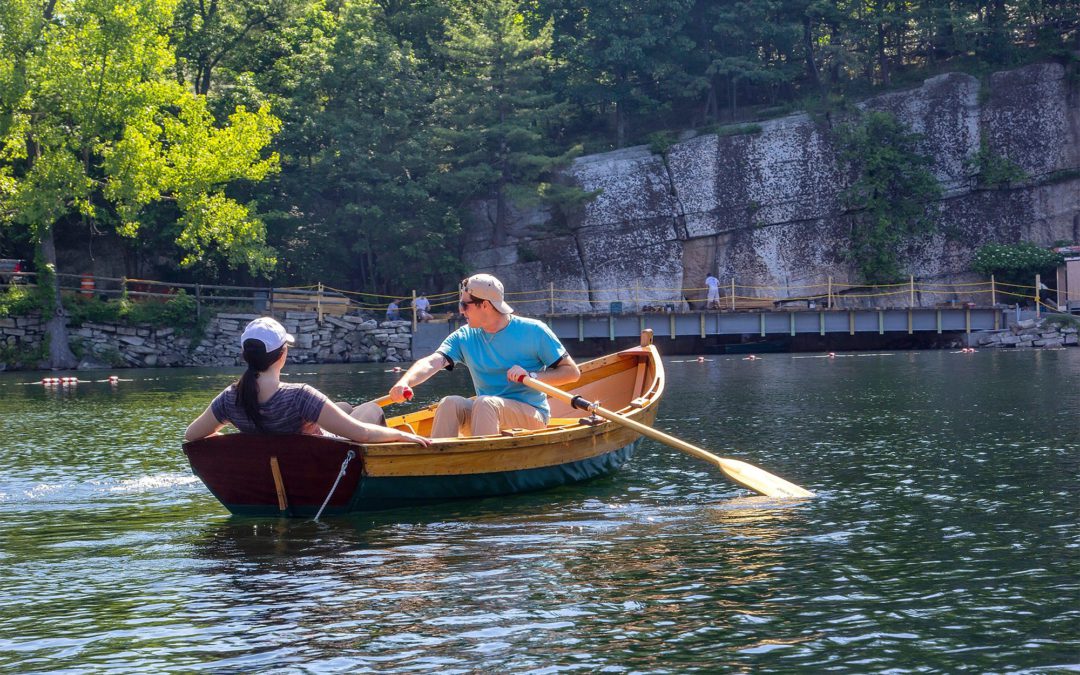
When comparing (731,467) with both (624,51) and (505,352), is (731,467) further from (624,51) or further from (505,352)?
(624,51)

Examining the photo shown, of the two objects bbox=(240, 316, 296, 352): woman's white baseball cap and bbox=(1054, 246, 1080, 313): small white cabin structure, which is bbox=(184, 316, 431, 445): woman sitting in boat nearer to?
bbox=(240, 316, 296, 352): woman's white baseball cap

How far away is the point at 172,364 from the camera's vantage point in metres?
→ 40.0

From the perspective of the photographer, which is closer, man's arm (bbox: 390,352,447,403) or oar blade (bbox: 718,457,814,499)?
man's arm (bbox: 390,352,447,403)

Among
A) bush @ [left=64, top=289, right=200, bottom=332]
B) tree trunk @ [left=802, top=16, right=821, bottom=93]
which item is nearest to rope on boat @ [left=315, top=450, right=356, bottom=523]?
bush @ [left=64, top=289, right=200, bottom=332]

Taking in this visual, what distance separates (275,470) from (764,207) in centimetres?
3958

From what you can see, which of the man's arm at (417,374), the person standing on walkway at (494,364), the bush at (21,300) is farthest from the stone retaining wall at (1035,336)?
the man's arm at (417,374)

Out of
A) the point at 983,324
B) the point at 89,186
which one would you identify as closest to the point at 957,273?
the point at 983,324

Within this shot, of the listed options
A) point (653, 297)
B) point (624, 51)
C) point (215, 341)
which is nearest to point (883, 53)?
point (624, 51)

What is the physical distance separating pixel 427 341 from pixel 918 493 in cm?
3219

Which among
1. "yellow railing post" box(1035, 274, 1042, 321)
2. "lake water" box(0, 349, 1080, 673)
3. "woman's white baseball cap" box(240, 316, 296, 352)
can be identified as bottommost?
"lake water" box(0, 349, 1080, 673)

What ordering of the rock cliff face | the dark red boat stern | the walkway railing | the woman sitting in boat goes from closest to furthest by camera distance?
the woman sitting in boat < the dark red boat stern < the walkway railing < the rock cliff face

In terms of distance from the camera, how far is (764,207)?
154 feet

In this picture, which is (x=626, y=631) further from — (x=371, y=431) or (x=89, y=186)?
(x=89, y=186)

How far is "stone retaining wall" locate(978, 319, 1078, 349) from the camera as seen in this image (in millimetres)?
40125
